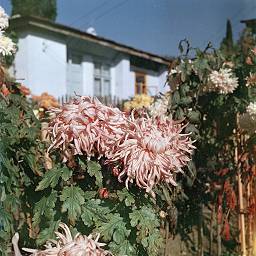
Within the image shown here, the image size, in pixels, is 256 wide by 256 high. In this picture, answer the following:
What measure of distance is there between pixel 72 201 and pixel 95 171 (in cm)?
11

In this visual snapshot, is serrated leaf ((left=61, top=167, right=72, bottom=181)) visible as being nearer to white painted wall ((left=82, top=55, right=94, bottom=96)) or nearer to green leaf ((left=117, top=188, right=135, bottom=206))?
green leaf ((left=117, top=188, right=135, bottom=206))

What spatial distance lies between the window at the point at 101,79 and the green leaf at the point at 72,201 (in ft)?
52.4

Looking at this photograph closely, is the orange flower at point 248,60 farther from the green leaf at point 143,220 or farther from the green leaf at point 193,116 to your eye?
the green leaf at point 143,220

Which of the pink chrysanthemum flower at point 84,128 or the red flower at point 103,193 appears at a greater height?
the pink chrysanthemum flower at point 84,128

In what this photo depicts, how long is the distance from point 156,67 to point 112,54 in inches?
92.3

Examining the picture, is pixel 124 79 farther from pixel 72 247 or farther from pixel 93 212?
pixel 72 247

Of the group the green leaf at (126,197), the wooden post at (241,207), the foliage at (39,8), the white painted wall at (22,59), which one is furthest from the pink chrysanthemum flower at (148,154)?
the foliage at (39,8)

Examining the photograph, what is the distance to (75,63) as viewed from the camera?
1662 cm

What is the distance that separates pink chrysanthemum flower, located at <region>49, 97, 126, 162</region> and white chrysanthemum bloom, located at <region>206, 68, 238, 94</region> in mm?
1441

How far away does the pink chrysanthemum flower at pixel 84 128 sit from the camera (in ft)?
5.29

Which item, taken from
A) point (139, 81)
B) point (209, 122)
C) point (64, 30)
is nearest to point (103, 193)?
point (209, 122)

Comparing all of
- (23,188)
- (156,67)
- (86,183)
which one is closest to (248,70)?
(23,188)

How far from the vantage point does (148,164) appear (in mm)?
1583

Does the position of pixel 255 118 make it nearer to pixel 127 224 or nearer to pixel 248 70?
pixel 248 70
